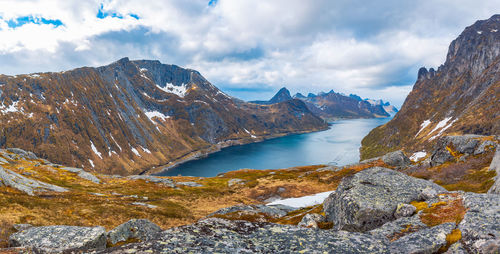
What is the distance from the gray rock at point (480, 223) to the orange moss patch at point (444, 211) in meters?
0.56

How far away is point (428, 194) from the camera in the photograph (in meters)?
16.3

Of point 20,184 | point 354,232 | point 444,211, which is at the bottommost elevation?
point 444,211

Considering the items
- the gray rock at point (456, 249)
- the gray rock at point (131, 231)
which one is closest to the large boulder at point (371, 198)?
the gray rock at point (456, 249)

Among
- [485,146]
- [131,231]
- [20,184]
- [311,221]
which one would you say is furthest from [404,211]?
[20,184]

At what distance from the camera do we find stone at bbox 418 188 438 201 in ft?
52.0

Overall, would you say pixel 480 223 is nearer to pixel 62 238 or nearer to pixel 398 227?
pixel 398 227

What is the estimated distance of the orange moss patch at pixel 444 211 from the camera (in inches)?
453

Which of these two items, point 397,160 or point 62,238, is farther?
point 397,160

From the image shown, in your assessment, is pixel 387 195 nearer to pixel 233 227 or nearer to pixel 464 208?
pixel 464 208

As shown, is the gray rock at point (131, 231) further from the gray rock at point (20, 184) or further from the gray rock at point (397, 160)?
the gray rock at point (397, 160)

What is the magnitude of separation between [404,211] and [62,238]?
65.8 ft

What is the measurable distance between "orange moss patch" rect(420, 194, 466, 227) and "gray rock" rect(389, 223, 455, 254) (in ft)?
5.71

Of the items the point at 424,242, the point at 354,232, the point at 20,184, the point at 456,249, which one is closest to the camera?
the point at 456,249

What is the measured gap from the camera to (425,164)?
55.5m
